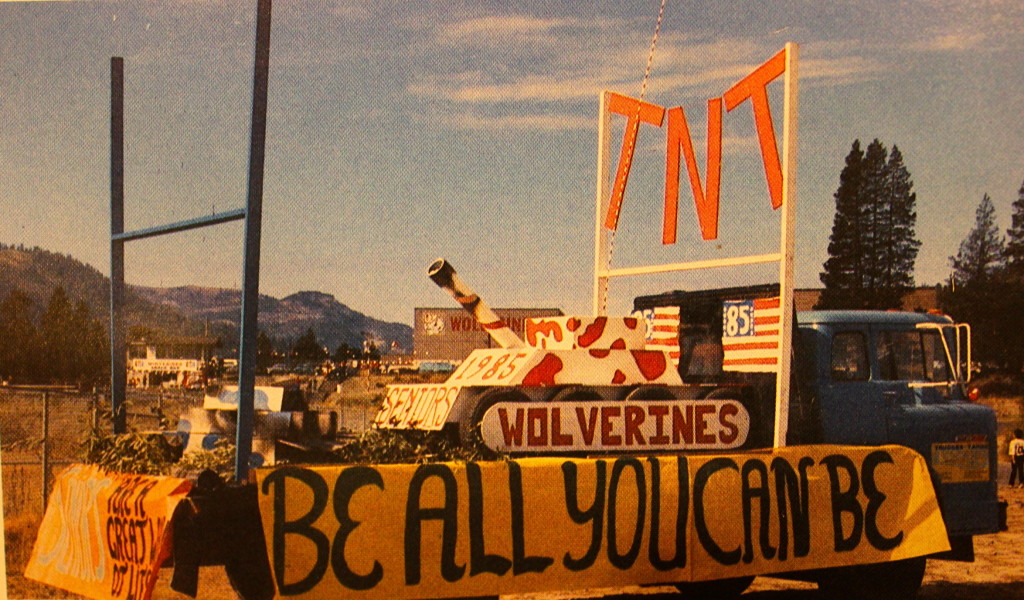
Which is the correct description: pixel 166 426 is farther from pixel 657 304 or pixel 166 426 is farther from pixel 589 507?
pixel 657 304

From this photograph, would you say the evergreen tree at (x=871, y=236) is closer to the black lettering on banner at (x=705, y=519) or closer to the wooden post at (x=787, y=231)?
the wooden post at (x=787, y=231)

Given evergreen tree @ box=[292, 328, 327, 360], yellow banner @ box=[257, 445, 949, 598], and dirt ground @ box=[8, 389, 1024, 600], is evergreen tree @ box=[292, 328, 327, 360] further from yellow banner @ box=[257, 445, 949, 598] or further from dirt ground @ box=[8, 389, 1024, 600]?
yellow banner @ box=[257, 445, 949, 598]

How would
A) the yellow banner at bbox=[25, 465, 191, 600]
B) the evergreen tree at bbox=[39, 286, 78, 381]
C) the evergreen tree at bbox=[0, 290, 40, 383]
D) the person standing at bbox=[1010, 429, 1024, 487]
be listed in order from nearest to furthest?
the yellow banner at bbox=[25, 465, 191, 600] → the evergreen tree at bbox=[0, 290, 40, 383] → the evergreen tree at bbox=[39, 286, 78, 381] → the person standing at bbox=[1010, 429, 1024, 487]

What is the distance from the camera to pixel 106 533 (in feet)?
19.4

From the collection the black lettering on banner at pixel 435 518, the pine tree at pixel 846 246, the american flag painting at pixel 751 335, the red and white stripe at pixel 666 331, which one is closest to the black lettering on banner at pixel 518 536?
the black lettering on banner at pixel 435 518

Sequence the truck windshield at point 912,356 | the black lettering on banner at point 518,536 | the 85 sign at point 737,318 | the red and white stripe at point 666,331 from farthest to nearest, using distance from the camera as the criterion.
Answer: the red and white stripe at point 666,331 < the truck windshield at point 912,356 < the 85 sign at point 737,318 < the black lettering on banner at point 518,536

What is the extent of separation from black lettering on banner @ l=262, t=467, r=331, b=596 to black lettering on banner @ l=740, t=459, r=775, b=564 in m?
2.80

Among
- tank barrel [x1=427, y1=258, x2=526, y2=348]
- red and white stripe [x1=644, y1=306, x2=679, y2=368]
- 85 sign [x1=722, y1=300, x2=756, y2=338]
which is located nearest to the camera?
tank barrel [x1=427, y1=258, x2=526, y2=348]

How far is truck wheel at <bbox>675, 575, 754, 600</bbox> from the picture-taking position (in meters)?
9.04

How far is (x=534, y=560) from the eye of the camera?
6211mm

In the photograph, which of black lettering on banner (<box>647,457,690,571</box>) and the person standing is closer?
black lettering on banner (<box>647,457,690,571</box>)

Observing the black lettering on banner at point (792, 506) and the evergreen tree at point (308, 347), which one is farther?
the evergreen tree at point (308, 347)

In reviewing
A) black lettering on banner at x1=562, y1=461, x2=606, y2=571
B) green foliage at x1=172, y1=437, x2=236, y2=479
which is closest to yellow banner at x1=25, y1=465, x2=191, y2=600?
green foliage at x1=172, y1=437, x2=236, y2=479

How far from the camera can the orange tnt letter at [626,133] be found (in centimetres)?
851
